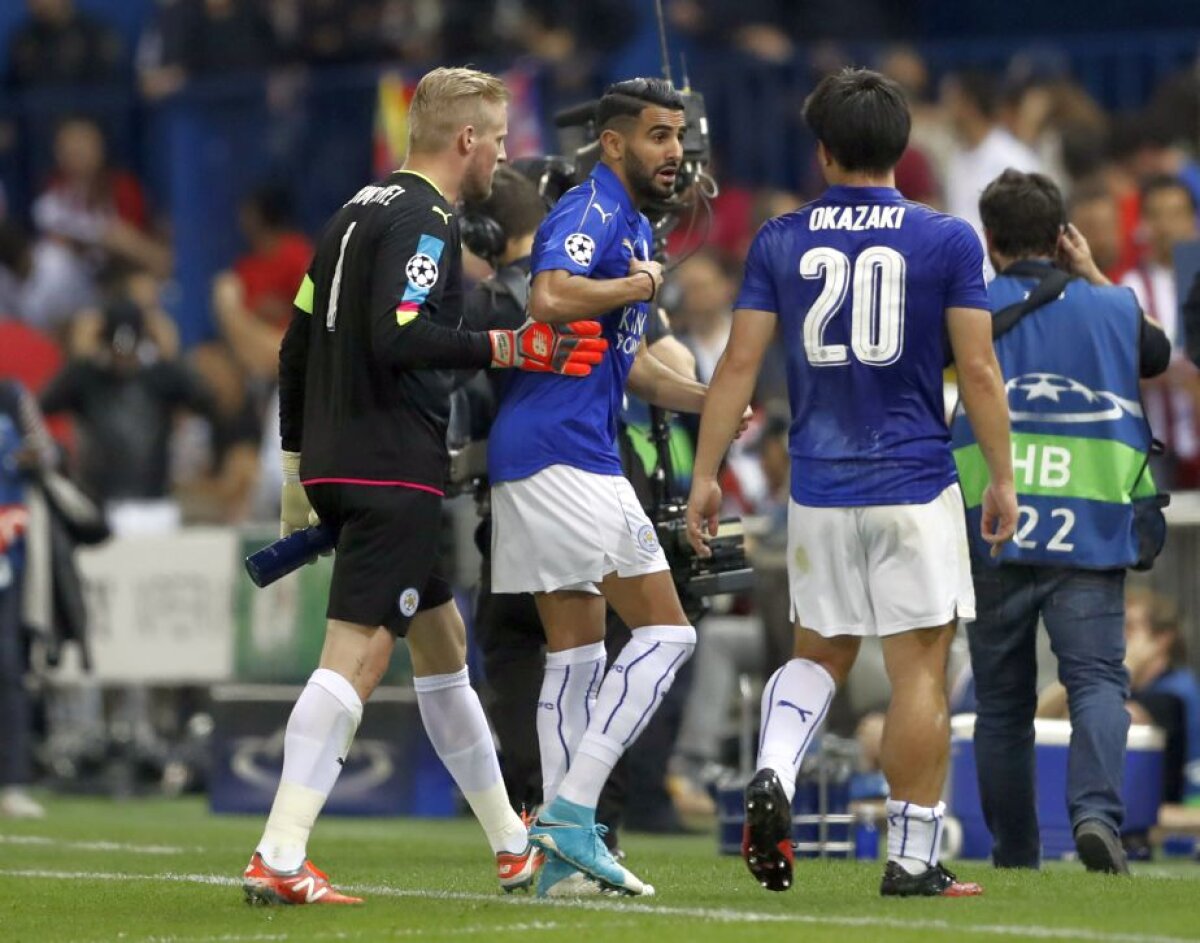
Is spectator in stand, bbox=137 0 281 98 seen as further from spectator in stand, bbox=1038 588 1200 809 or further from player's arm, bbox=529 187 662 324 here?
player's arm, bbox=529 187 662 324

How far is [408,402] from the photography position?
7359mm

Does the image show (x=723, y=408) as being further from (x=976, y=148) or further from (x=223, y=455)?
(x=223, y=455)

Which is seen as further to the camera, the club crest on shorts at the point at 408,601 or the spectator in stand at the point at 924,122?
the spectator in stand at the point at 924,122

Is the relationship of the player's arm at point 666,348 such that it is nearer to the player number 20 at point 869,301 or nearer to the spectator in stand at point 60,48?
the player number 20 at point 869,301

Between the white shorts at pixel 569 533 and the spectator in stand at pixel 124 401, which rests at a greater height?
the spectator in stand at pixel 124 401

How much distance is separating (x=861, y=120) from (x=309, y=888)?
→ 261cm

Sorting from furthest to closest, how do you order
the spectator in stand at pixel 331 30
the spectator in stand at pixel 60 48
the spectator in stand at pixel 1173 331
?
the spectator in stand at pixel 60 48 → the spectator in stand at pixel 331 30 → the spectator in stand at pixel 1173 331

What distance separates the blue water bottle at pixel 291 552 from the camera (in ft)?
24.7

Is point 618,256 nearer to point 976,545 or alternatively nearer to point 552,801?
point 552,801

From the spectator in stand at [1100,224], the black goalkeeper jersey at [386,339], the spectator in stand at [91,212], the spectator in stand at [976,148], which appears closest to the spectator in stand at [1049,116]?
the spectator in stand at [976,148]

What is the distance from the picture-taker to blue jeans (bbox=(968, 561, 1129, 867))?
341 inches

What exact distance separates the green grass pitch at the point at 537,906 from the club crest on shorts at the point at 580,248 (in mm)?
1775

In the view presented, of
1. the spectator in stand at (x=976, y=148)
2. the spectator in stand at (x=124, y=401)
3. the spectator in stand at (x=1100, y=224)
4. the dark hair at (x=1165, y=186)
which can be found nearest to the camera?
the spectator in stand at (x=1100, y=224)

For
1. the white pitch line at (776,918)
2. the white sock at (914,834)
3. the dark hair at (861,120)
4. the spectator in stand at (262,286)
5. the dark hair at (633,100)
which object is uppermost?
the spectator in stand at (262,286)
